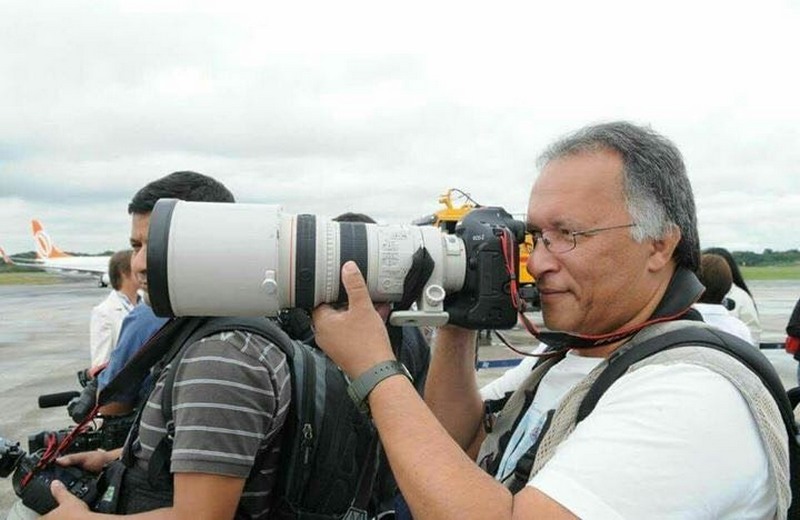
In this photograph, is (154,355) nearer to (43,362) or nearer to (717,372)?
(717,372)

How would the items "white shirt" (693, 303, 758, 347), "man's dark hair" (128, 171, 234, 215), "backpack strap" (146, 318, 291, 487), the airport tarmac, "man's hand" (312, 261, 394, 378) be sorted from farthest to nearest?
the airport tarmac < "white shirt" (693, 303, 758, 347) < "man's dark hair" (128, 171, 234, 215) < "backpack strap" (146, 318, 291, 487) < "man's hand" (312, 261, 394, 378)

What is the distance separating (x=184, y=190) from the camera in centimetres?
227

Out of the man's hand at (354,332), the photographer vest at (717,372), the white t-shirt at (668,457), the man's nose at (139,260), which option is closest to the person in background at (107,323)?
the man's nose at (139,260)

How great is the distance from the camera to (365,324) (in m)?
1.55

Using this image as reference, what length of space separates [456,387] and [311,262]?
29.5 inches

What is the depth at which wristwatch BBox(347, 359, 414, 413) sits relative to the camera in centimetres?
147

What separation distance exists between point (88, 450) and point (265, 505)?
90 cm

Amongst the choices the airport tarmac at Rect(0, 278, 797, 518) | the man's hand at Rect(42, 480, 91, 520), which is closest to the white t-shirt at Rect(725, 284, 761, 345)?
the airport tarmac at Rect(0, 278, 797, 518)

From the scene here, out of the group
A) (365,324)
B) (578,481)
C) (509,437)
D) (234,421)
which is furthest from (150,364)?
(578,481)

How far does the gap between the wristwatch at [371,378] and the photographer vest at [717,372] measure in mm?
357

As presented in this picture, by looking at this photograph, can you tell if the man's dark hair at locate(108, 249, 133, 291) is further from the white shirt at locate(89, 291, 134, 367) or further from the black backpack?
the black backpack

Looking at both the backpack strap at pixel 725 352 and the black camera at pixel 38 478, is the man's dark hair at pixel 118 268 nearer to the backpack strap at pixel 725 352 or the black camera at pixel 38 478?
the black camera at pixel 38 478

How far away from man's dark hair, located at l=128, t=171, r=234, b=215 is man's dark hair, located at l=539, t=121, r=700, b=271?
117 centimetres

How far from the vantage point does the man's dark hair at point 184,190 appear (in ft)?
7.38
